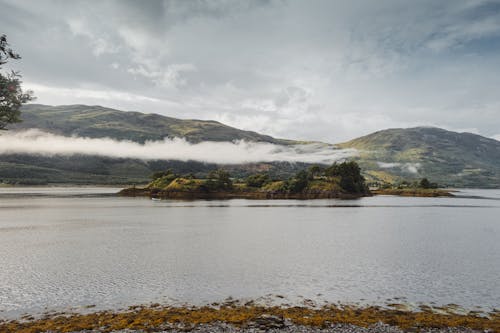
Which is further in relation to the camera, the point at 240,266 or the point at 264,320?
the point at 240,266

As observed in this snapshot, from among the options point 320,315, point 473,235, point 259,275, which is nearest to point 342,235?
point 473,235

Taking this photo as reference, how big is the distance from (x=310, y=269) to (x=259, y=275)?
7.05 m

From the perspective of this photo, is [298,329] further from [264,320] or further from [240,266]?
[240,266]

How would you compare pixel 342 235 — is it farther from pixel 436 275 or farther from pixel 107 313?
pixel 107 313

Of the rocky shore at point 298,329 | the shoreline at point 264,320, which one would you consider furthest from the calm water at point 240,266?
the rocky shore at point 298,329

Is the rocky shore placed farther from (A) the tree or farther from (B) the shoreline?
(A) the tree

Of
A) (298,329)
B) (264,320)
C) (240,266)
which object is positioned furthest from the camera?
(240,266)

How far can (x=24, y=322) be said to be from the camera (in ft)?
87.2

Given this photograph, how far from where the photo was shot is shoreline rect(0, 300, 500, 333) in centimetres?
2566

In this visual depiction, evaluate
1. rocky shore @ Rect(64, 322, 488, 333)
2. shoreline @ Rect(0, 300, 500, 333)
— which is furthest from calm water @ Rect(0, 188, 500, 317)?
rocky shore @ Rect(64, 322, 488, 333)

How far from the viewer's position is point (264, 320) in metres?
27.5

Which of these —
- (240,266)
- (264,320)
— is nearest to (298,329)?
(264,320)

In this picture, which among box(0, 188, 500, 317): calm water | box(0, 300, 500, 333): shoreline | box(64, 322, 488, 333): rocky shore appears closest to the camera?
box(64, 322, 488, 333): rocky shore

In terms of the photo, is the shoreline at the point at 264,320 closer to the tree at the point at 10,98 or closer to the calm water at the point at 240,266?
the calm water at the point at 240,266
